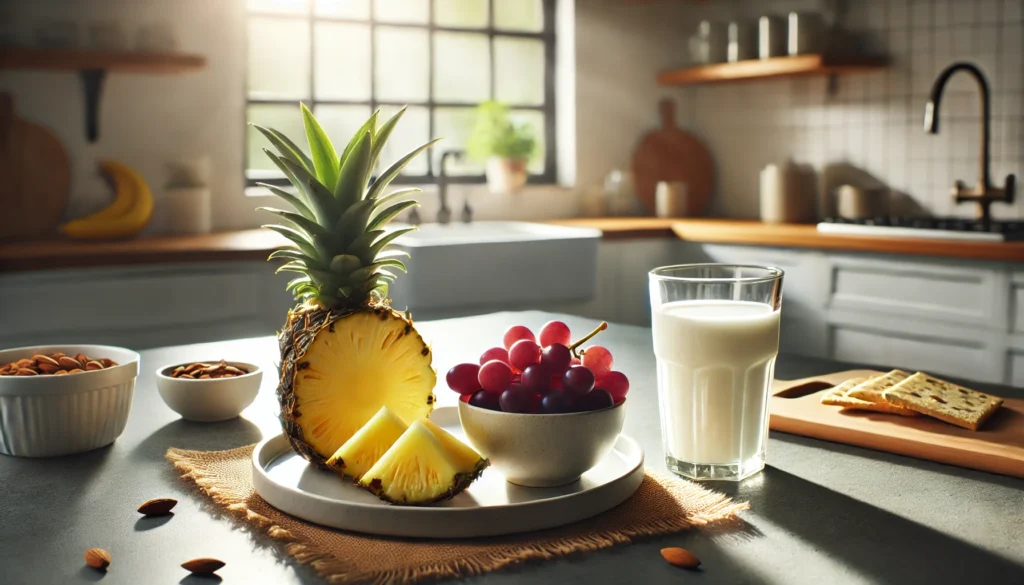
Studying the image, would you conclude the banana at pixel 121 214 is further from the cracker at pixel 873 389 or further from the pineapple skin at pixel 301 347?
the cracker at pixel 873 389

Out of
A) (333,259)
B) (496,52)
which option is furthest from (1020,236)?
(333,259)

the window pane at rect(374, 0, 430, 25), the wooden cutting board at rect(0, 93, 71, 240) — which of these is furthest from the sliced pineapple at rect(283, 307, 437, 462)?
the window pane at rect(374, 0, 430, 25)

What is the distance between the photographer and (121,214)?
128 inches

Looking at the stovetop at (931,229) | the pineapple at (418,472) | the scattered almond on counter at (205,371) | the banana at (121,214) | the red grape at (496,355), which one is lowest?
the pineapple at (418,472)

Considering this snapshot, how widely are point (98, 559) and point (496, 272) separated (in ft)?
8.64

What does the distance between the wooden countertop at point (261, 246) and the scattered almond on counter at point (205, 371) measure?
1.77 metres

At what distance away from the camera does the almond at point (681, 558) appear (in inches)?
26.8

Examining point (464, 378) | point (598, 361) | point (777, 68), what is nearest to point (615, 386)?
point (598, 361)

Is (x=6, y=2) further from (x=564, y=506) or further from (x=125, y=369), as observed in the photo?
(x=564, y=506)

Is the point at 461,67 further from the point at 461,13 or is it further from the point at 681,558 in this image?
the point at 681,558

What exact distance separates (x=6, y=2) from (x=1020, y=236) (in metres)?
3.26

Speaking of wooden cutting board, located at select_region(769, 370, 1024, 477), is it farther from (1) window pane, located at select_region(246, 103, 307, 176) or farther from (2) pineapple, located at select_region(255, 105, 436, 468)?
(1) window pane, located at select_region(246, 103, 307, 176)

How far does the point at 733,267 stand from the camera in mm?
915

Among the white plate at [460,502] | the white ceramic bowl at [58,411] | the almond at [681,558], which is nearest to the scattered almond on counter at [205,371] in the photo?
the white ceramic bowl at [58,411]
